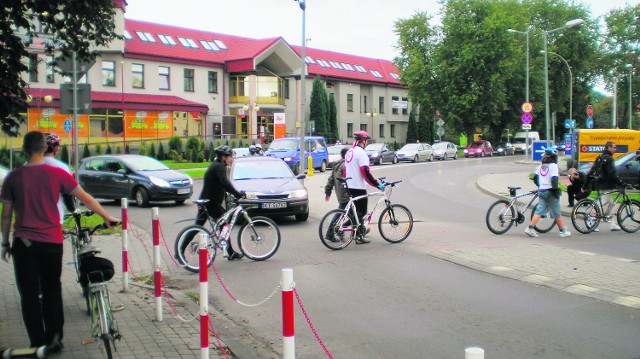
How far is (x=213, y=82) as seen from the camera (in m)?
51.9

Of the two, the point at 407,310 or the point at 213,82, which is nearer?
the point at 407,310

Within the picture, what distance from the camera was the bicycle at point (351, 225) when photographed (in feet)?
35.0

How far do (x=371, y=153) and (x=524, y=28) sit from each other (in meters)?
28.7

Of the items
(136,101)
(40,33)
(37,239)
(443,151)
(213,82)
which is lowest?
(37,239)

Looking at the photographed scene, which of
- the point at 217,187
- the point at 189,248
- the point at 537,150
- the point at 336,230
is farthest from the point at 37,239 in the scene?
the point at 537,150

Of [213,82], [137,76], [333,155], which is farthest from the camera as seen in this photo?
[213,82]

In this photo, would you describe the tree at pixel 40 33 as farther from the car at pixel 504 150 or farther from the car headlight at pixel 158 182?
the car at pixel 504 150

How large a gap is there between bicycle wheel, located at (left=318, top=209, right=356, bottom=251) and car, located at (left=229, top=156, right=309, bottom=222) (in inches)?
122

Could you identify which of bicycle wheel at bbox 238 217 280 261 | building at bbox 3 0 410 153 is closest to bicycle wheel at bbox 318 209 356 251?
bicycle wheel at bbox 238 217 280 261

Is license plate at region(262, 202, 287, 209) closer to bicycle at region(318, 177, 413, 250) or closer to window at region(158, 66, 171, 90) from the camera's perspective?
bicycle at region(318, 177, 413, 250)

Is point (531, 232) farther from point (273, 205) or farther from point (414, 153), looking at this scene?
point (414, 153)

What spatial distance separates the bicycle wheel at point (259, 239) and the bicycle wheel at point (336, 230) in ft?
3.51

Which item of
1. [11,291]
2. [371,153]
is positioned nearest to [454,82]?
[371,153]

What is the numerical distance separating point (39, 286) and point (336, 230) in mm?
6252
